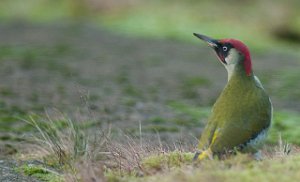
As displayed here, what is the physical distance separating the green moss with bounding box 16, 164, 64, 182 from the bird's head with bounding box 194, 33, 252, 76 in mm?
1670

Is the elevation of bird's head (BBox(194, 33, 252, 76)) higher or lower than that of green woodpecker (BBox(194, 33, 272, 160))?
higher

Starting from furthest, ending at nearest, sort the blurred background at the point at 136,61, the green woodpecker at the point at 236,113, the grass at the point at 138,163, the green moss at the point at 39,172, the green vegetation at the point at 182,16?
the green vegetation at the point at 182,16, the blurred background at the point at 136,61, the green moss at the point at 39,172, the green woodpecker at the point at 236,113, the grass at the point at 138,163

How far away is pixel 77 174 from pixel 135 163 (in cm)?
45

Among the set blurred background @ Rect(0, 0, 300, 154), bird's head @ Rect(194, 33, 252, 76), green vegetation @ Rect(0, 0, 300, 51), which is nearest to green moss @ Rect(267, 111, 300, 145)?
blurred background @ Rect(0, 0, 300, 154)

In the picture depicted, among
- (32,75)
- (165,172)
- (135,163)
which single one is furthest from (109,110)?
(165,172)

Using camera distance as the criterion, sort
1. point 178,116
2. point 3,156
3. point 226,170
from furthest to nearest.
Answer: point 178,116, point 3,156, point 226,170

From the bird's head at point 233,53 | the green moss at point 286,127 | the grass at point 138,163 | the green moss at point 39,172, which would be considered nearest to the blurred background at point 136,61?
the green moss at point 286,127

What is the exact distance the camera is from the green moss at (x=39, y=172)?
671 centimetres

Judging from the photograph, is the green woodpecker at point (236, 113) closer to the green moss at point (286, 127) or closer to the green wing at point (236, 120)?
the green wing at point (236, 120)

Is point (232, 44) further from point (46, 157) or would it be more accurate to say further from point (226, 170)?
point (46, 157)

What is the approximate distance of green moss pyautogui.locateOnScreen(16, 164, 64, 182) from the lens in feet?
Result: 22.0

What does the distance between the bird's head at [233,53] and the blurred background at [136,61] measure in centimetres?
113

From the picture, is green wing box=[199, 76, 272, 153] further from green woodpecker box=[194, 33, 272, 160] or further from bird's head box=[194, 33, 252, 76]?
bird's head box=[194, 33, 252, 76]

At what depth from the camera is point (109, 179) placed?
5633 mm
